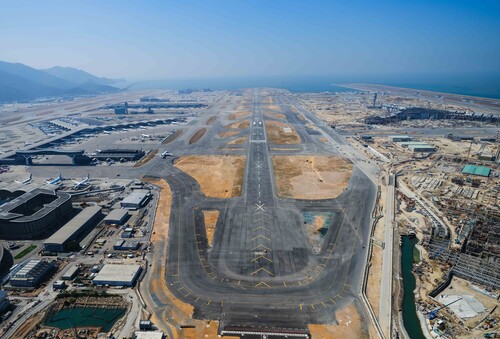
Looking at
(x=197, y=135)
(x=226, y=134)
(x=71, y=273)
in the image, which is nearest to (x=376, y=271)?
(x=71, y=273)

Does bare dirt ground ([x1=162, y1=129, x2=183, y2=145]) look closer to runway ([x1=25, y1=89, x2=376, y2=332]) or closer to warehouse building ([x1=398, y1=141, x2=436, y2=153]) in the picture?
runway ([x1=25, y1=89, x2=376, y2=332])

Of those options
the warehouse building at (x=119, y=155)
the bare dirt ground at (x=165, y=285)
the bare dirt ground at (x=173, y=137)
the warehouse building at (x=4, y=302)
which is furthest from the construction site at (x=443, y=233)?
the warehouse building at (x=119, y=155)

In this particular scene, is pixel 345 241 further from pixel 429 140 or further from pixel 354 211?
pixel 429 140

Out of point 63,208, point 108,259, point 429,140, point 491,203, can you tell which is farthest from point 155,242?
point 429,140

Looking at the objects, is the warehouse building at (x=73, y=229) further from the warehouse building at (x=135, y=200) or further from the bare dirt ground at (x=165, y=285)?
the bare dirt ground at (x=165, y=285)

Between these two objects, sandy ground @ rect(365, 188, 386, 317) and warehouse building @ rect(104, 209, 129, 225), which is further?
warehouse building @ rect(104, 209, 129, 225)

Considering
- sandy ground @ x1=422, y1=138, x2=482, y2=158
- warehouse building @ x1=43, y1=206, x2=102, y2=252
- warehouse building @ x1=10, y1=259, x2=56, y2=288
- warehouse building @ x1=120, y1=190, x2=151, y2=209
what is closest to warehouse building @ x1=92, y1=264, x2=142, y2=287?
warehouse building @ x1=10, y1=259, x2=56, y2=288

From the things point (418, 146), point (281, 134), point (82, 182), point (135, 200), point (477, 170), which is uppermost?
point (418, 146)

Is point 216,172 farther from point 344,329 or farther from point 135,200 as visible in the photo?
point 344,329
